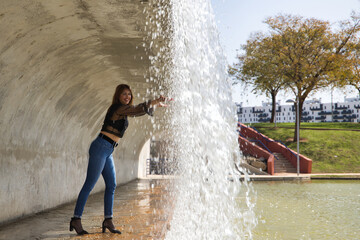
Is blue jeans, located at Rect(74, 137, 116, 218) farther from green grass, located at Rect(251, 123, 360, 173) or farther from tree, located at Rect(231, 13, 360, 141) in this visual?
tree, located at Rect(231, 13, 360, 141)

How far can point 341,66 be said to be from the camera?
32.8 metres

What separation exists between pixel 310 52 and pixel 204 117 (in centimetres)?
3007

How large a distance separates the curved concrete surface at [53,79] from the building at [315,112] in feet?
389

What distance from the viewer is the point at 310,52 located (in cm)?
3331

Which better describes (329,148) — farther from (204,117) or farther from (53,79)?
(53,79)

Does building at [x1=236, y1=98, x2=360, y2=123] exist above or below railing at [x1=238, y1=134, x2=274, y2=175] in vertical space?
above

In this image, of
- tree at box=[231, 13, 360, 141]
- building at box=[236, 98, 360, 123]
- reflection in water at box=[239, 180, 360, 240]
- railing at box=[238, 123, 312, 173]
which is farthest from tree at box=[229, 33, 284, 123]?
building at box=[236, 98, 360, 123]

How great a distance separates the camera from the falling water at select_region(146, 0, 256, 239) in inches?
211

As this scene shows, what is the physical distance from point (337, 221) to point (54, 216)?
16.7 feet

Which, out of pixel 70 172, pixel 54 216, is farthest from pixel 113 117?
pixel 70 172

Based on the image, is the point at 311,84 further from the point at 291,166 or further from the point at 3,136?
the point at 3,136

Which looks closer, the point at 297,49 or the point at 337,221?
the point at 337,221

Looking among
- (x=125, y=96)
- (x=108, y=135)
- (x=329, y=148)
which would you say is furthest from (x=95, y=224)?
(x=329, y=148)

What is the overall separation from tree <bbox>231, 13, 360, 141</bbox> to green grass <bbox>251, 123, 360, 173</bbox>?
2171 millimetres
